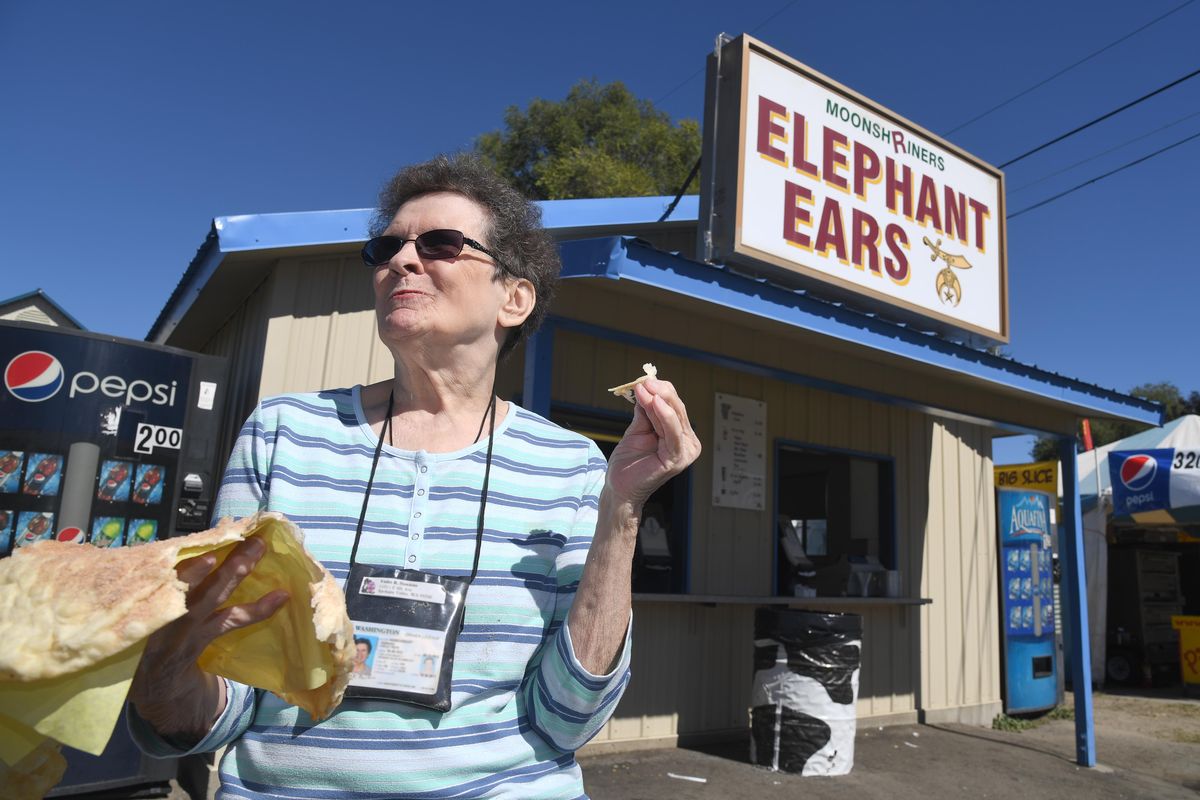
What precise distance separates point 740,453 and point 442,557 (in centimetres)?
565

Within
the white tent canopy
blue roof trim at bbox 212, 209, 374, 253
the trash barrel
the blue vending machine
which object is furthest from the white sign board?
the white tent canopy

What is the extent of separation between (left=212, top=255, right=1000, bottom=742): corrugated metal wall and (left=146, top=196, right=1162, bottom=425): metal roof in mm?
358

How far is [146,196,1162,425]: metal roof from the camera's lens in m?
4.24

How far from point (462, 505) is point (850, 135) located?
5825mm

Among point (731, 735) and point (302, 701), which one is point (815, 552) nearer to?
point (731, 735)

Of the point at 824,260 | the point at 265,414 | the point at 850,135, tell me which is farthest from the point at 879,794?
the point at 265,414

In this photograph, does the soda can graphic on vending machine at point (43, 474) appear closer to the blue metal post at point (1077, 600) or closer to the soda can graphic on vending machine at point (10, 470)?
the soda can graphic on vending machine at point (10, 470)

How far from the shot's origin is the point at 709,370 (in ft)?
22.5

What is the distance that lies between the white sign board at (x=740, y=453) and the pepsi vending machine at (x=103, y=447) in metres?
3.89

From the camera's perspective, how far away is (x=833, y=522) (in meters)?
8.66

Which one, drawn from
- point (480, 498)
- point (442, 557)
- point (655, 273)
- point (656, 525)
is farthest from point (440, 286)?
point (656, 525)

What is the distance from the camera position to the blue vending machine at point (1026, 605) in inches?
364

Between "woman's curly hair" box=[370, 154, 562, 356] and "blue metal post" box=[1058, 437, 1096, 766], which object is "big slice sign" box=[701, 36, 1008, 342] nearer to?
"blue metal post" box=[1058, 437, 1096, 766]

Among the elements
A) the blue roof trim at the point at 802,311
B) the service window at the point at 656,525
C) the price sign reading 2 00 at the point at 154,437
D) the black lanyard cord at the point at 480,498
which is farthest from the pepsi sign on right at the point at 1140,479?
the black lanyard cord at the point at 480,498
